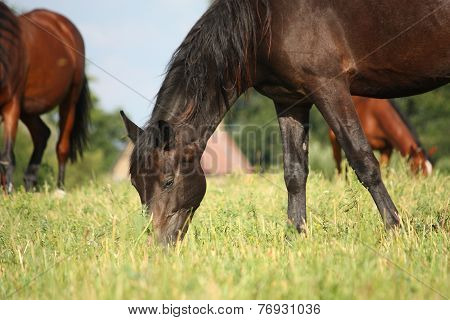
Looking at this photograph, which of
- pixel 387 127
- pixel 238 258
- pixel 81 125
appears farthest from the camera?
pixel 387 127

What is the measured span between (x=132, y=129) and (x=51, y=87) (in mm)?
6016

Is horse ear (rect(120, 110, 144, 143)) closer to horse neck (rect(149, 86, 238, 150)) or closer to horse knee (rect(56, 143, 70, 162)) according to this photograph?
horse neck (rect(149, 86, 238, 150))

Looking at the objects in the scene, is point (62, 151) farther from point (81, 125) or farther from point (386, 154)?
point (386, 154)

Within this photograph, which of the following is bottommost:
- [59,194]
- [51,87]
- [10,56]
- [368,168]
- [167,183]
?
[59,194]

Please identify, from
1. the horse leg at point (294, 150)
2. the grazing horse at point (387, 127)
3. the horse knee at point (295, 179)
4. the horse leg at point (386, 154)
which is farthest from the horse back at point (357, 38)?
the horse leg at point (386, 154)

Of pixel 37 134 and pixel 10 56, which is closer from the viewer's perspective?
pixel 10 56

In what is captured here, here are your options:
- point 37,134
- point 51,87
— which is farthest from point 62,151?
point 51,87

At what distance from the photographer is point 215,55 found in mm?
4898

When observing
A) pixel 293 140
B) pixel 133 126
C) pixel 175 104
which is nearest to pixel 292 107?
pixel 293 140

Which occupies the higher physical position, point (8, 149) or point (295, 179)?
point (8, 149)

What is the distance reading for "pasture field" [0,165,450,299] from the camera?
10.1 ft

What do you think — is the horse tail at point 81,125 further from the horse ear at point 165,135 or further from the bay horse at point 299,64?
the horse ear at point 165,135

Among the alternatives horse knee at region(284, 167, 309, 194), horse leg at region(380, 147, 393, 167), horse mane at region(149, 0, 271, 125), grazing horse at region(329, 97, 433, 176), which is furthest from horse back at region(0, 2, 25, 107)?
horse leg at region(380, 147, 393, 167)
